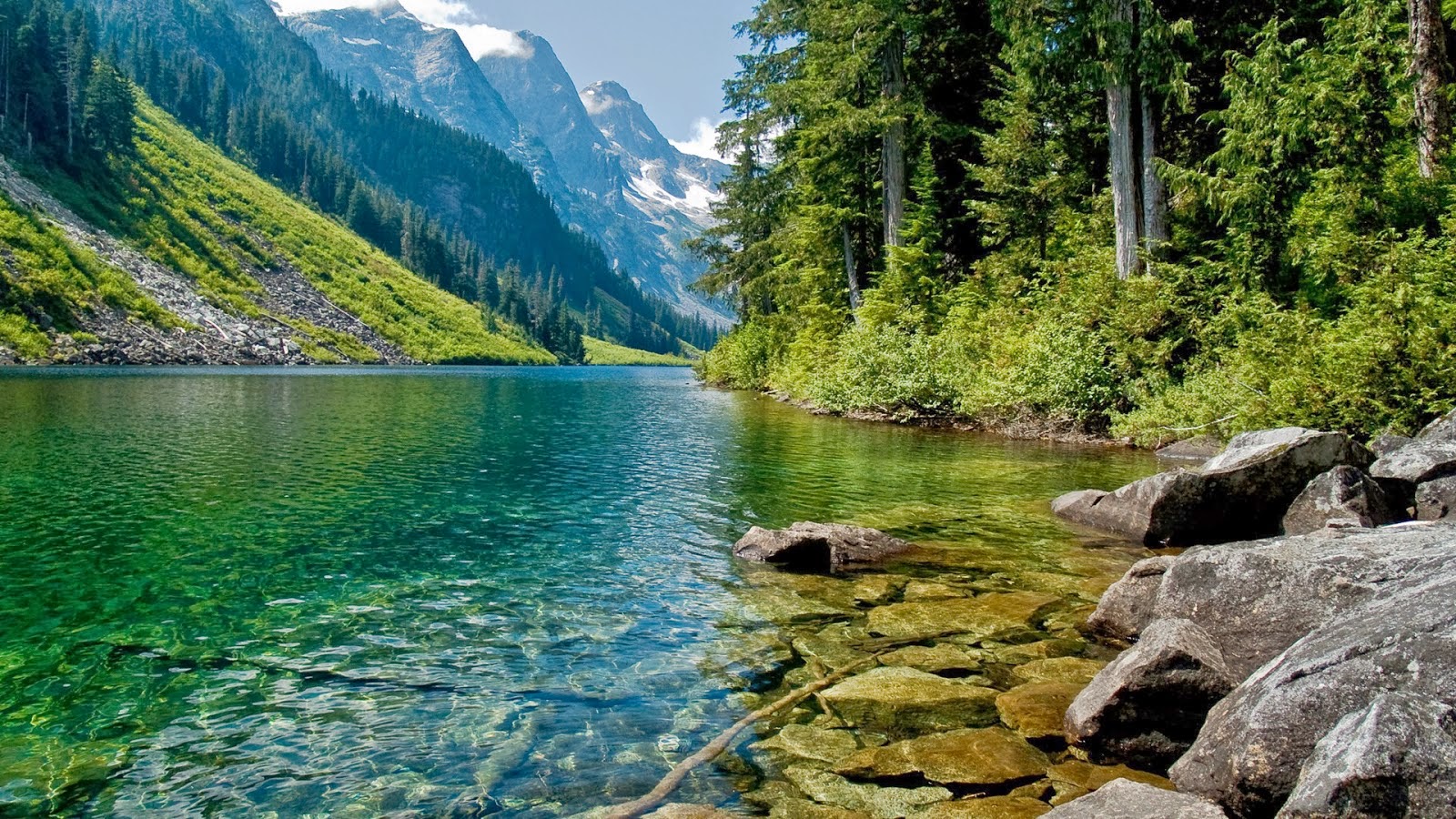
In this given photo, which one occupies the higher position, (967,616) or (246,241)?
(246,241)

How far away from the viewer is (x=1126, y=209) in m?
24.9

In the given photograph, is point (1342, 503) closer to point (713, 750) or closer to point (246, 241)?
point (713, 750)

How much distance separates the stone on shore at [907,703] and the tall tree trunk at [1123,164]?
21.6m

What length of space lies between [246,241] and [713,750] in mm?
127486

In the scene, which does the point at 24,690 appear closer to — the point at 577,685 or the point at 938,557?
the point at 577,685

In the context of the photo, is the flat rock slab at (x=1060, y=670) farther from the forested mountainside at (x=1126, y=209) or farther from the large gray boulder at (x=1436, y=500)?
the forested mountainside at (x=1126, y=209)

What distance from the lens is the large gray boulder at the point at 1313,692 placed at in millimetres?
4156

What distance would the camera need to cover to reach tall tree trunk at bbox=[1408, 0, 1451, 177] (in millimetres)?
17438

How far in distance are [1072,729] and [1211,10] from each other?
1140 inches

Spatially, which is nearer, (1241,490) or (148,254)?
(1241,490)

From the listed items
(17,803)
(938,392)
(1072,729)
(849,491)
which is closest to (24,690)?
(17,803)

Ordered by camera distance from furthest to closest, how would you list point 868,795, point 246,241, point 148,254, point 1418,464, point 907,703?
point 246,241, point 148,254, point 1418,464, point 907,703, point 868,795

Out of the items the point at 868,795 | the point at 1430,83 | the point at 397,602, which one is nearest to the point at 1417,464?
Result: the point at 868,795

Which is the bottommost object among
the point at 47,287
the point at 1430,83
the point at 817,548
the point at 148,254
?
the point at 817,548
